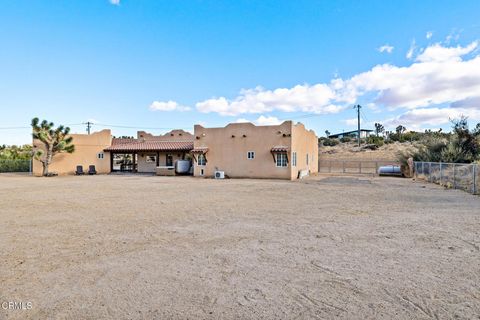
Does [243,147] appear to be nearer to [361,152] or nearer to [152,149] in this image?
[152,149]

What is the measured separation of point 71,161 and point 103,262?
3239 centimetres

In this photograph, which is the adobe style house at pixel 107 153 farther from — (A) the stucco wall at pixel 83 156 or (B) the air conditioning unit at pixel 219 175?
(B) the air conditioning unit at pixel 219 175

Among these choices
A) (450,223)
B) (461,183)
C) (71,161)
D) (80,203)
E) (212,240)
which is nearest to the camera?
(212,240)

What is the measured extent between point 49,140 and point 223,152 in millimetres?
18708

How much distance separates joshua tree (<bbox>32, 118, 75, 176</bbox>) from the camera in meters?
31.3

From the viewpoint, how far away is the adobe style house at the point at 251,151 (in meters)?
25.7

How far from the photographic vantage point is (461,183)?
Answer: 59.7 ft

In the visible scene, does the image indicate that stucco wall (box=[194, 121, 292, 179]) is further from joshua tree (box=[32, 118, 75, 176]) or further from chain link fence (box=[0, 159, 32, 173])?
chain link fence (box=[0, 159, 32, 173])

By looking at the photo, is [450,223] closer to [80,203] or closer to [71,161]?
[80,203]

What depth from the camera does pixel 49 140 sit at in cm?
3200

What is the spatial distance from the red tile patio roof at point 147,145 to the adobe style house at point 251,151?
4441mm

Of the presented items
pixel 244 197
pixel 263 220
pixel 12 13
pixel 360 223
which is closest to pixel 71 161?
pixel 12 13

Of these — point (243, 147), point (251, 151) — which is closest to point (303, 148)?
point (251, 151)

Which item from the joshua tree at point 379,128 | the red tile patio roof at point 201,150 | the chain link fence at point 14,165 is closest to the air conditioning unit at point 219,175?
the red tile patio roof at point 201,150
